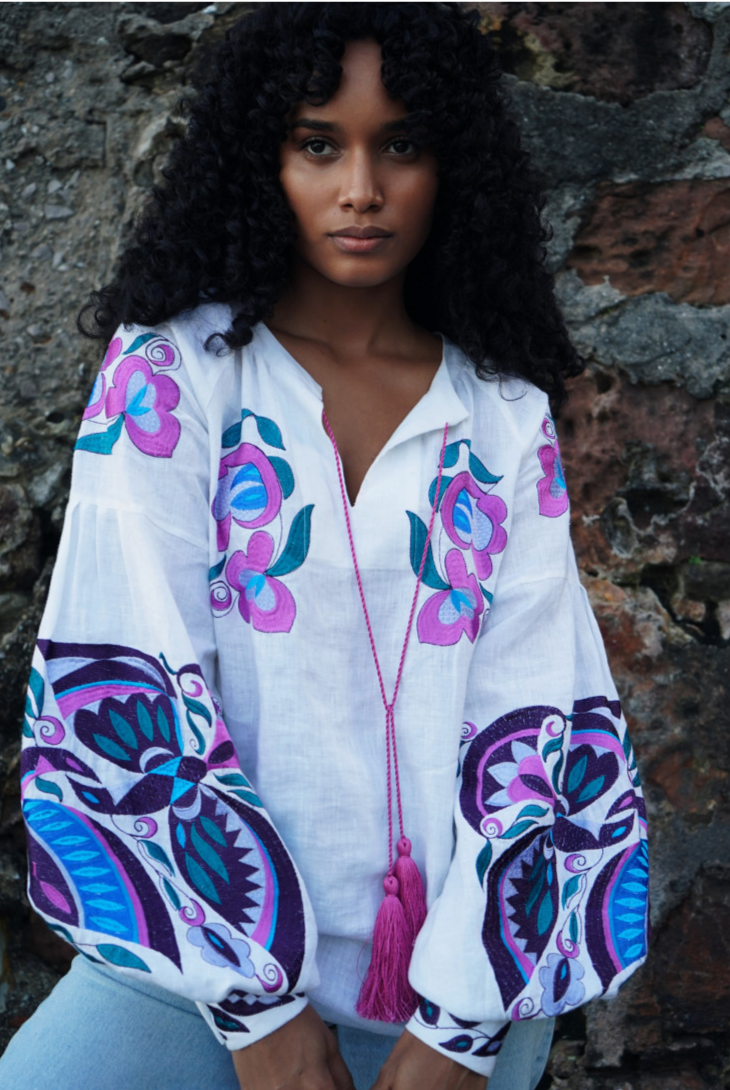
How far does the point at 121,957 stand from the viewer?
1223 millimetres

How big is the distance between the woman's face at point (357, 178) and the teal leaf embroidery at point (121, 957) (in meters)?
0.84

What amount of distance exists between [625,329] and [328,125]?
71cm

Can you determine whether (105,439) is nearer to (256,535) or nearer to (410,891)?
(256,535)

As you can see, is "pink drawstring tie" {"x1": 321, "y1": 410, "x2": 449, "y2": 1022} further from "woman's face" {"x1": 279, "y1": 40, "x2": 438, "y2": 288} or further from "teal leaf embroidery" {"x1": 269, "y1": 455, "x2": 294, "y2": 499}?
"woman's face" {"x1": 279, "y1": 40, "x2": 438, "y2": 288}

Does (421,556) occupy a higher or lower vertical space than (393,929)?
higher

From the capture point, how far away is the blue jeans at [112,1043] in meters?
1.22

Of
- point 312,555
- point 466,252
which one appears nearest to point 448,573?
point 312,555

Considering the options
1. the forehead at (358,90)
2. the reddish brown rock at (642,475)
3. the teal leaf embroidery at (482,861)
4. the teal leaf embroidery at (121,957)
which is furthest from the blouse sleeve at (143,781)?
the reddish brown rock at (642,475)

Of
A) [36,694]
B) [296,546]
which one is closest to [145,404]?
[296,546]

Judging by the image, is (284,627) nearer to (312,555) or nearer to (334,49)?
(312,555)

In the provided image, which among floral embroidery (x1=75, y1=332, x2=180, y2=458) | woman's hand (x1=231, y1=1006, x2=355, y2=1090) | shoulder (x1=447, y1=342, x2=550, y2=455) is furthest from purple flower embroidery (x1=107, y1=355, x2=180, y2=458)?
woman's hand (x1=231, y1=1006, x2=355, y2=1090)

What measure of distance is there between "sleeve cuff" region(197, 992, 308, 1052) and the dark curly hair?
78 cm

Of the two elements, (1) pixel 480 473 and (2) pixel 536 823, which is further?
(1) pixel 480 473

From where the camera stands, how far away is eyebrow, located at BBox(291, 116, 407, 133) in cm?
133
